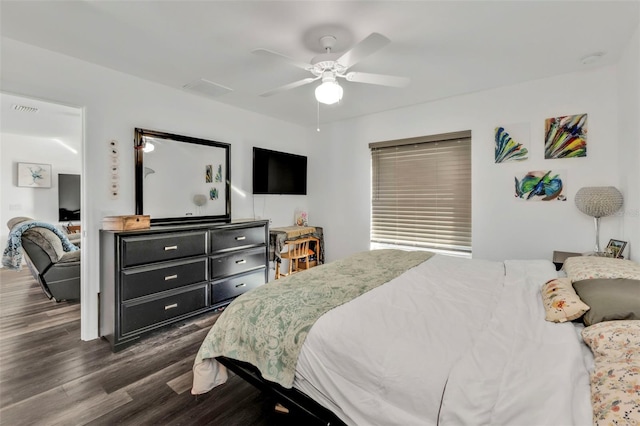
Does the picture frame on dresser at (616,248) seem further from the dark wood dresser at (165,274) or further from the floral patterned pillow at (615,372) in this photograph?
the dark wood dresser at (165,274)

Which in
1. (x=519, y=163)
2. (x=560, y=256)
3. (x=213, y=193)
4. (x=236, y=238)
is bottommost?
(x=560, y=256)

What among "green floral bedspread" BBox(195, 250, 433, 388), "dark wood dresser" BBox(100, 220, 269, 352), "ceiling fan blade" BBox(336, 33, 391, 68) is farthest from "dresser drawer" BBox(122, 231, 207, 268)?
"ceiling fan blade" BBox(336, 33, 391, 68)

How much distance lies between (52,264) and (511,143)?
5.46 metres

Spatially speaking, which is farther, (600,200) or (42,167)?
(42,167)

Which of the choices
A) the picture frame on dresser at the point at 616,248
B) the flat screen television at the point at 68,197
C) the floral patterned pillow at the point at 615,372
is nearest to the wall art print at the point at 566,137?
the picture frame on dresser at the point at 616,248

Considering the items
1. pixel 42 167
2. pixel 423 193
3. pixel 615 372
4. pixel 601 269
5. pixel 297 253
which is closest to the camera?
pixel 615 372

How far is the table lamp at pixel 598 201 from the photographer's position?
8.23 ft

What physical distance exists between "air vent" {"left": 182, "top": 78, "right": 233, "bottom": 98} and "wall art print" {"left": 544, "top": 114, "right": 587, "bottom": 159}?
3.35m

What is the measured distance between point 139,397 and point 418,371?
1872 millimetres

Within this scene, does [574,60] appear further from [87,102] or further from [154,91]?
[87,102]

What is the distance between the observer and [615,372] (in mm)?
891

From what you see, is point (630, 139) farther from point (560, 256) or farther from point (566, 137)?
point (560, 256)

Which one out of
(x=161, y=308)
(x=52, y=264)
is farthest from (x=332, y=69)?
(x=52, y=264)

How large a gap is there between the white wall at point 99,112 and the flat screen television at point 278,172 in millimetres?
535
